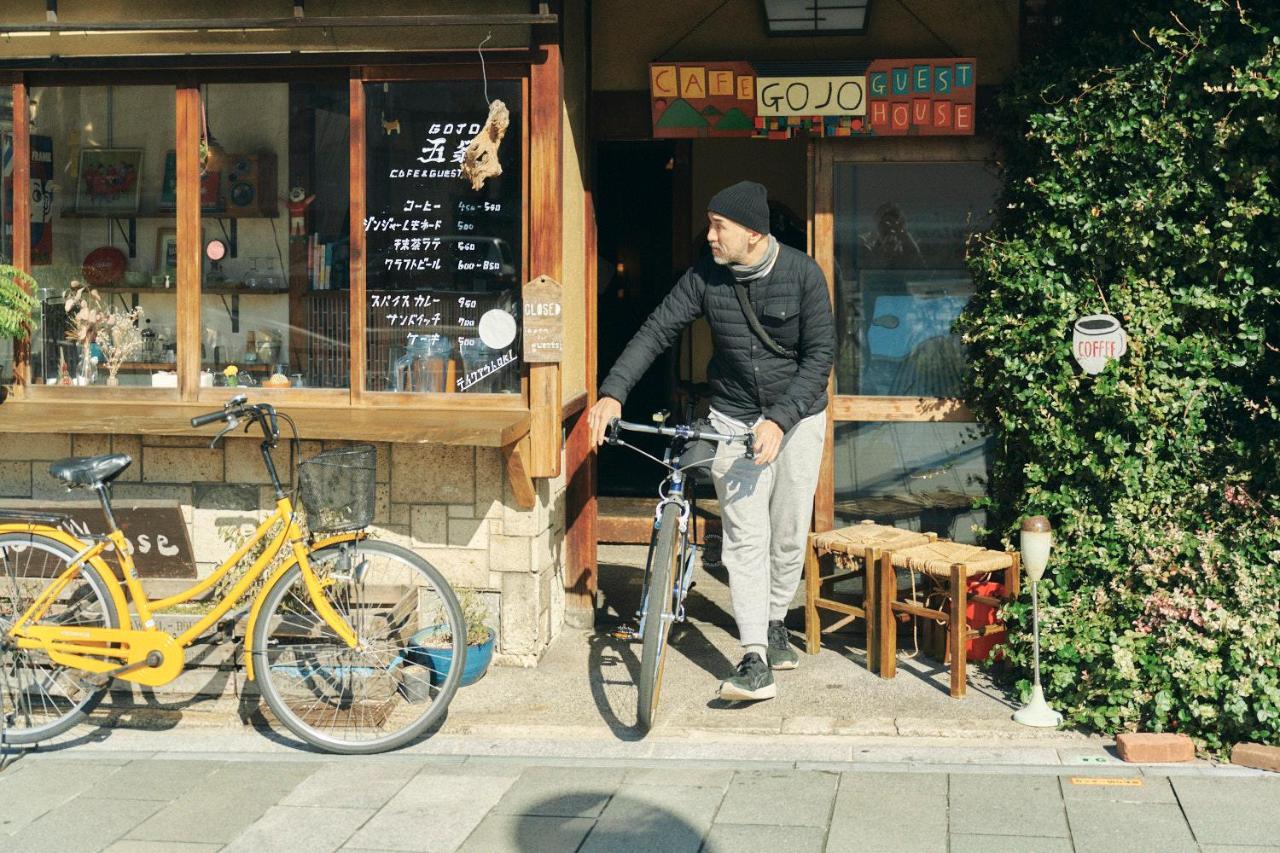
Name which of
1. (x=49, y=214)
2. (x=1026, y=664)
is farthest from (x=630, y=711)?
(x=49, y=214)

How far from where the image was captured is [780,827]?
520 centimetres

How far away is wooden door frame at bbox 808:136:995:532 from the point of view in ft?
25.0

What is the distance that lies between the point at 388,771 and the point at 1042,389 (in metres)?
3.24

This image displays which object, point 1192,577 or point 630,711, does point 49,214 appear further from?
point 1192,577

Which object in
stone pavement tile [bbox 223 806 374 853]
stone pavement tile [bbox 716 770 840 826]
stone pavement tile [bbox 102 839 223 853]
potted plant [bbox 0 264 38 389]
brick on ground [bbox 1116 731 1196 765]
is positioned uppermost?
potted plant [bbox 0 264 38 389]

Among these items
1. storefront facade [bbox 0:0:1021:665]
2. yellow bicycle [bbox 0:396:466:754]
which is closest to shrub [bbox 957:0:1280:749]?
storefront facade [bbox 0:0:1021:665]

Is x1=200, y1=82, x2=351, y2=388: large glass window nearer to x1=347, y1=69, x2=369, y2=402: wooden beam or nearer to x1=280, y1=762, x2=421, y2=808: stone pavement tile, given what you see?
x1=347, y1=69, x2=369, y2=402: wooden beam

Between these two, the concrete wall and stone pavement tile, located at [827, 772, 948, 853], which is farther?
the concrete wall

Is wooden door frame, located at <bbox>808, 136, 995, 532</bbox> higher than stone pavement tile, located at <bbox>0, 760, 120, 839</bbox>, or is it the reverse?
wooden door frame, located at <bbox>808, 136, 995, 532</bbox>

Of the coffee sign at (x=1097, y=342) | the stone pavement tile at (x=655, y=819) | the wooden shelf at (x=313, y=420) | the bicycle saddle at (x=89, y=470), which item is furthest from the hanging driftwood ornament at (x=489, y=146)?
the stone pavement tile at (x=655, y=819)

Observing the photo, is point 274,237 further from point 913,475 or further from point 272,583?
point 913,475

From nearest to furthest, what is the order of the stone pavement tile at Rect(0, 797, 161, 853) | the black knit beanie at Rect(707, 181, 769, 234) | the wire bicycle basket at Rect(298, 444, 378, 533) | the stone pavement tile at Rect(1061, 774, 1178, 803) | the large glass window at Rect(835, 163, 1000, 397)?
1. the stone pavement tile at Rect(0, 797, 161, 853)
2. the stone pavement tile at Rect(1061, 774, 1178, 803)
3. the wire bicycle basket at Rect(298, 444, 378, 533)
4. the black knit beanie at Rect(707, 181, 769, 234)
5. the large glass window at Rect(835, 163, 1000, 397)

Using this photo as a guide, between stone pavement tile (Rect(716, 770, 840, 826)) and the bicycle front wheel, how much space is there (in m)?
1.28

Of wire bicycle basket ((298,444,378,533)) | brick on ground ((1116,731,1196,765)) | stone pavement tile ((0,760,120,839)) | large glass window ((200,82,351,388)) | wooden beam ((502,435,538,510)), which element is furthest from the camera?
large glass window ((200,82,351,388))
